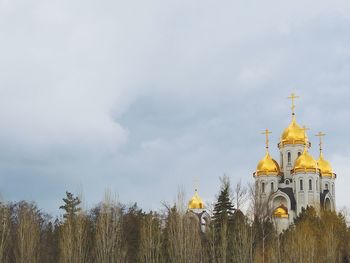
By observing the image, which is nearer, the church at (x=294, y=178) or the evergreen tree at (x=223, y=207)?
the evergreen tree at (x=223, y=207)

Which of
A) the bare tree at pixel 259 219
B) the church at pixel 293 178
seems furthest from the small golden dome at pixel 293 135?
the bare tree at pixel 259 219

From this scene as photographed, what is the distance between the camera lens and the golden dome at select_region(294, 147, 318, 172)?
6925cm

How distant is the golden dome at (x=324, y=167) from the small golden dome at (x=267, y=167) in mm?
5559

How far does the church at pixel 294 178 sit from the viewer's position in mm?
69125

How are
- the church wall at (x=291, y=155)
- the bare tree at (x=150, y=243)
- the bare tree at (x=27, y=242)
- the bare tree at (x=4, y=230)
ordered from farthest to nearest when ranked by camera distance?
the church wall at (x=291, y=155) < the bare tree at (x=4, y=230) < the bare tree at (x=150, y=243) < the bare tree at (x=27, y=242)

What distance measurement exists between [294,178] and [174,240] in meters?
31.9

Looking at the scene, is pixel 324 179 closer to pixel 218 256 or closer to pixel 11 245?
pixel 218 256

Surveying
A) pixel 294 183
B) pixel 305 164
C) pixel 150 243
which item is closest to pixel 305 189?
pixel 294 183

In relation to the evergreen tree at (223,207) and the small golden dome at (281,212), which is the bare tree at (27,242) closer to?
the evergreen tree at (223,207)

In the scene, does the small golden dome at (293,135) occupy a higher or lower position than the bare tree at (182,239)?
higher

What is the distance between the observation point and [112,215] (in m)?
41.8

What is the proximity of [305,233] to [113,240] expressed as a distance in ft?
40.1

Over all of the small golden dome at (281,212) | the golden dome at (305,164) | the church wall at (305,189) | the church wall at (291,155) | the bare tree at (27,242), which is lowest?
the bare tree at (27,242)

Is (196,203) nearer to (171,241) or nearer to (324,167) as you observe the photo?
(324,167)
